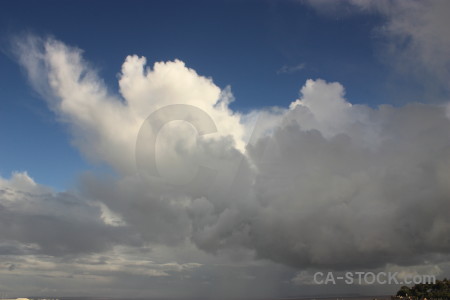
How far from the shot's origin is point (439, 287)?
15700 cm

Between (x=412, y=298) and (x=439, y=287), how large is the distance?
11.5 meters

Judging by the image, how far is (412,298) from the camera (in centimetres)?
15925
